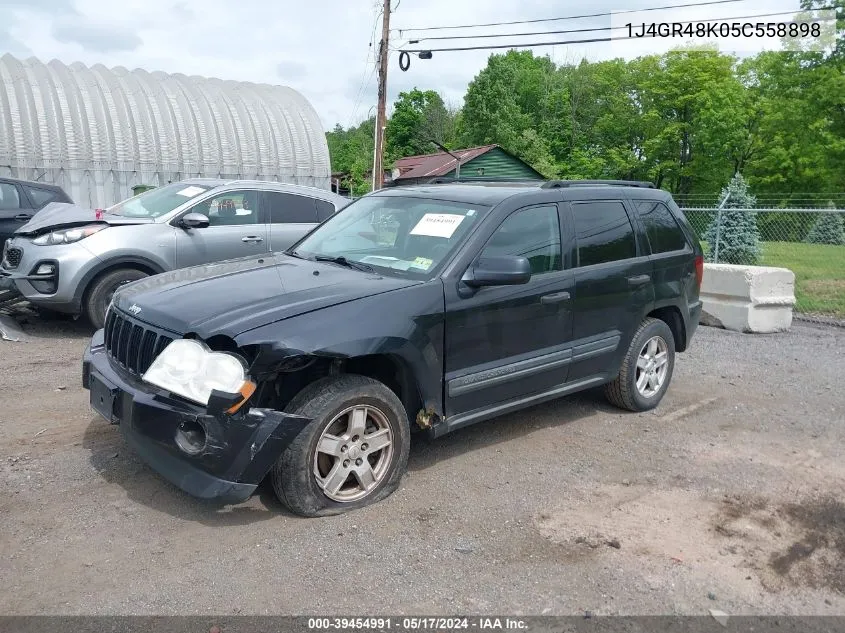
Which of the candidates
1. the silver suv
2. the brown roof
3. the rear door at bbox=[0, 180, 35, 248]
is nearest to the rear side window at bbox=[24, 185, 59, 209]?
the rear door at bbox=[0, 180, 35, 248]

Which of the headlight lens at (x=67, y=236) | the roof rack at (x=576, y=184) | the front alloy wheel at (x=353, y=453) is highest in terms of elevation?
the roof rack at (x=576, y=184)

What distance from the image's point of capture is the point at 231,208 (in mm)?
8445

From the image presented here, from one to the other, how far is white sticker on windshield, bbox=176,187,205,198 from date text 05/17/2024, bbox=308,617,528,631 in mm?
6380

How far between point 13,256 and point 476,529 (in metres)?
6.37

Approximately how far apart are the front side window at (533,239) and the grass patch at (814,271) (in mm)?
7704

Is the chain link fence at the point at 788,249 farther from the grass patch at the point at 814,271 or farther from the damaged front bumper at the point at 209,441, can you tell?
the damaged front bumper at the point at 209,441

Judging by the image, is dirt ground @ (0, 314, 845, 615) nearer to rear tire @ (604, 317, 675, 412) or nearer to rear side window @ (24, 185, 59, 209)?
rear tire @ (604, 317, 675, 412)

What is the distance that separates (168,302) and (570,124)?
58.4m

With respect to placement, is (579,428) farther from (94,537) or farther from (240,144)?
(240,144)

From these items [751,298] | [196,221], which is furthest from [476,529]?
[751,298]

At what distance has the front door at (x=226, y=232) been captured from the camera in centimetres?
802

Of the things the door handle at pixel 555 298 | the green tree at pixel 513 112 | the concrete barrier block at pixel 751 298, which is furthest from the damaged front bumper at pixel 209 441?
the green tree at pixel 513 112

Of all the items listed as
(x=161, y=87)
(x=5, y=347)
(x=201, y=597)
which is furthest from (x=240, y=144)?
(x=201, y=597)

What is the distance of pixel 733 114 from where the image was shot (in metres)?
46.5
